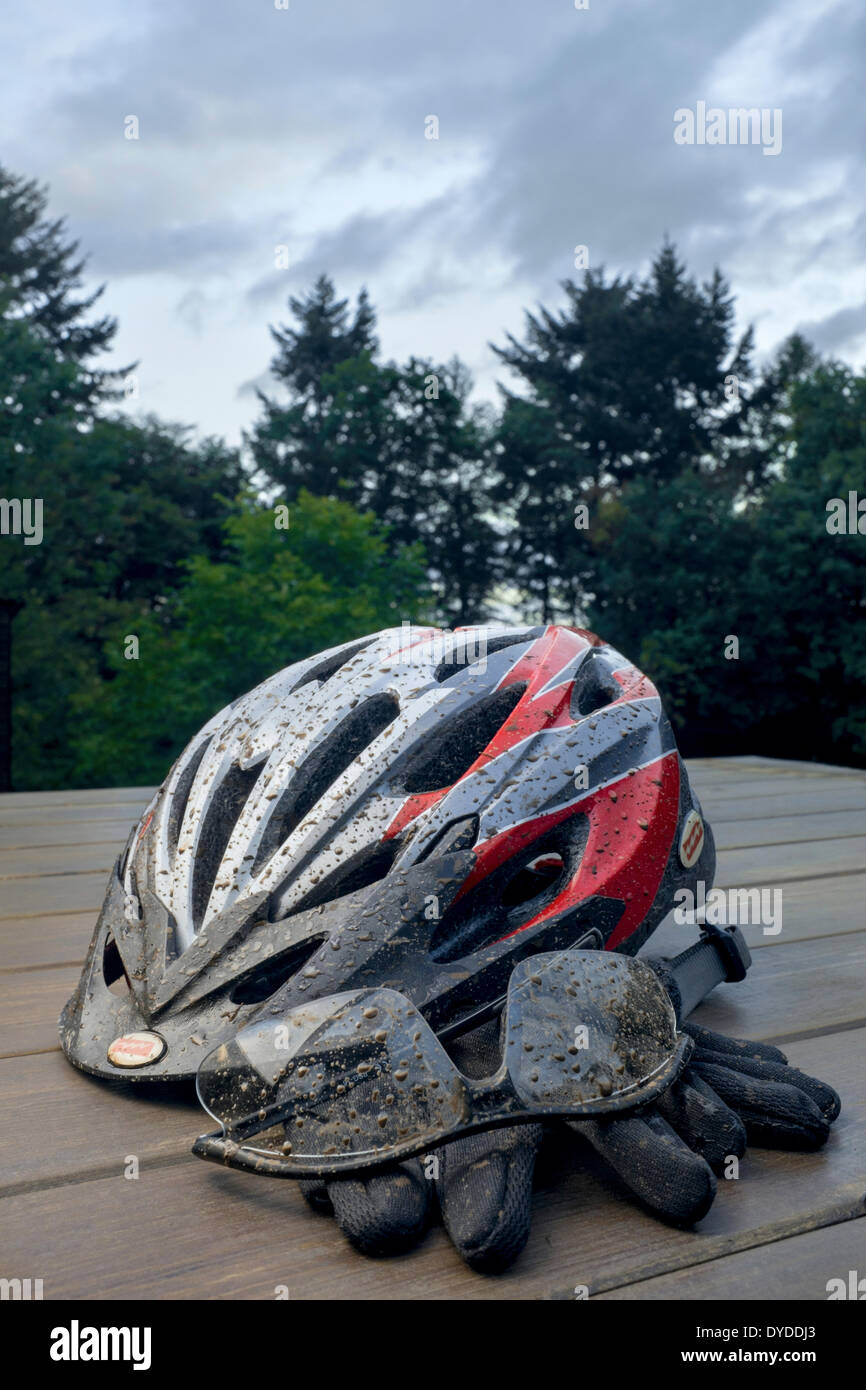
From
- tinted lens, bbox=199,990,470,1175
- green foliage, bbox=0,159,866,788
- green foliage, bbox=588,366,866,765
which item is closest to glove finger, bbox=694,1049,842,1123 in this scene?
tinted lens, bbox=199,990,470,1175

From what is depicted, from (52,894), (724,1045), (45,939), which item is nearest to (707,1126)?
(724,1045)

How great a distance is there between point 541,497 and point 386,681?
25423 mm

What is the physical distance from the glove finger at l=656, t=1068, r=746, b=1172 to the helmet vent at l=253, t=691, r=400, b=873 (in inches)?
26.9

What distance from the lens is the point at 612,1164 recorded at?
1177 mm

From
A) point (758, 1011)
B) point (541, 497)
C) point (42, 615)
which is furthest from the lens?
point (541, 497)

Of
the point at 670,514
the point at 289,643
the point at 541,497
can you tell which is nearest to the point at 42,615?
the point at 289,643

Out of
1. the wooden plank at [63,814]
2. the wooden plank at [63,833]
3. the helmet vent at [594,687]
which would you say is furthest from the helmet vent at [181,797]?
the wooden plank at [63,814]

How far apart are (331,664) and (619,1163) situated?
1.14m

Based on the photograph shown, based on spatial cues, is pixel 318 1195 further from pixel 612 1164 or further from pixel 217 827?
pixel 217 827

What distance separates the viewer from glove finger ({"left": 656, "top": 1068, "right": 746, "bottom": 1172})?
1.23 meters

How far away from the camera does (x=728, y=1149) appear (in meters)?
1.24

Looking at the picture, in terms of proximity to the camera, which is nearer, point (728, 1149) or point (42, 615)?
point (728, 1149)

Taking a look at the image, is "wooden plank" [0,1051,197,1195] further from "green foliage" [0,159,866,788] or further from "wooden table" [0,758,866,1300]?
"green foliage" [0,159,866,788]
